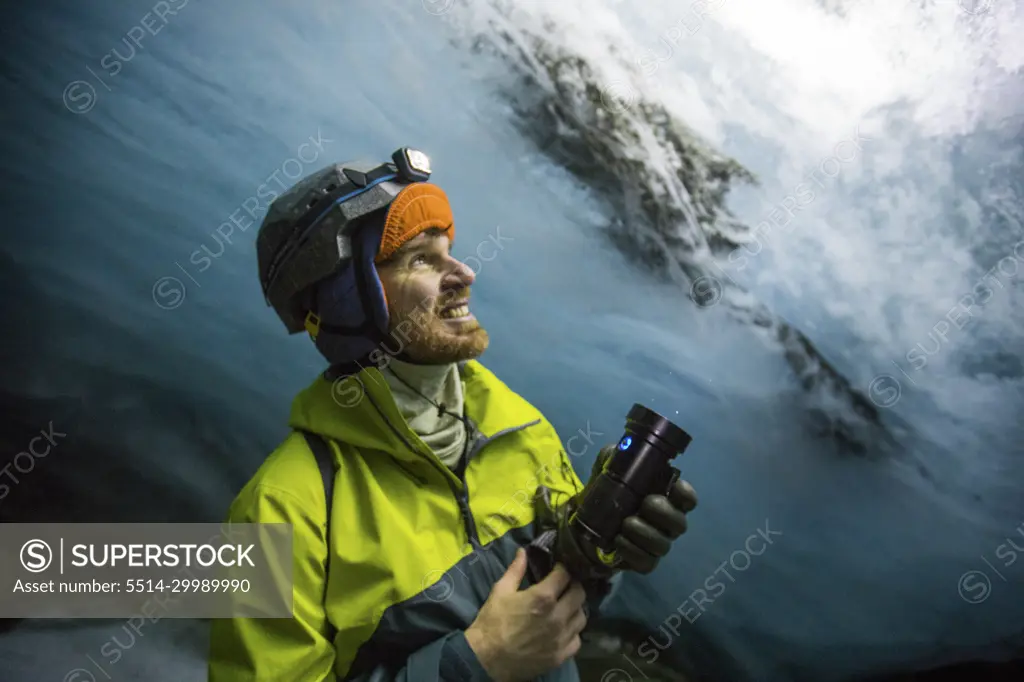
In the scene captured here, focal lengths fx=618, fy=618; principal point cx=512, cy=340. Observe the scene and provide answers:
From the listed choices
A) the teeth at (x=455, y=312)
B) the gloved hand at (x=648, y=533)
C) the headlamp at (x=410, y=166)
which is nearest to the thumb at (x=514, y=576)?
the gloved hand at (x=648, y=533)

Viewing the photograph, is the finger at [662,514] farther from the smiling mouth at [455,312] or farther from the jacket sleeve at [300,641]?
the smiling mouth at [455,312]

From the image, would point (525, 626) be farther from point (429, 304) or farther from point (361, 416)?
point (429, 304)

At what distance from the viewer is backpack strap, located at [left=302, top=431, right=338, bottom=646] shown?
51.9 inches

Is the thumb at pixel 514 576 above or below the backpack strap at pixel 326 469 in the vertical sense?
above

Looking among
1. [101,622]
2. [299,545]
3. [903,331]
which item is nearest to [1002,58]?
[903,331]

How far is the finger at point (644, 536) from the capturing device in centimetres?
129

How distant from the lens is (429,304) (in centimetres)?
153

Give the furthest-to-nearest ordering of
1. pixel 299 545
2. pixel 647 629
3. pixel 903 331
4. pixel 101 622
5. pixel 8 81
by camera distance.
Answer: pixel 903 331, pixel 647 629, pixel 8 81, pixel 101 622, pixel 299 545

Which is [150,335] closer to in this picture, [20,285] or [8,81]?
[20,285]

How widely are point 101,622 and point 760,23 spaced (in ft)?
10.00

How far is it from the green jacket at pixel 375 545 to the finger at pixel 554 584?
0.57ft

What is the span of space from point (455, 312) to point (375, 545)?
0.60 m

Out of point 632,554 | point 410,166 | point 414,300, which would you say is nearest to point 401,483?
point 414,300

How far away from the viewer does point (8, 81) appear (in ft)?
6.31
